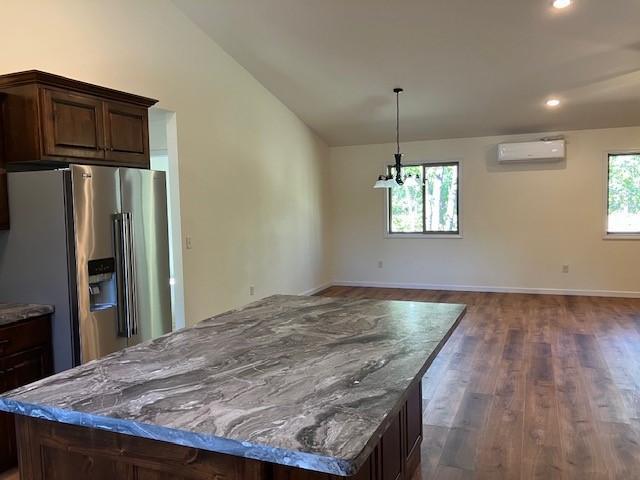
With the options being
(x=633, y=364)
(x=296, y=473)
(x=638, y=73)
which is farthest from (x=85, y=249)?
(x=638, y=73)

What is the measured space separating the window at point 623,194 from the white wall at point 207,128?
4468 millimetres

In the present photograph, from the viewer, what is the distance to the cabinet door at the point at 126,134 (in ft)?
10.8

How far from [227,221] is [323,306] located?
9.75 ft

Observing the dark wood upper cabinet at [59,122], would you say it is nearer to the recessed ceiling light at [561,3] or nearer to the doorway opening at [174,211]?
the doorway opening at [174,211]

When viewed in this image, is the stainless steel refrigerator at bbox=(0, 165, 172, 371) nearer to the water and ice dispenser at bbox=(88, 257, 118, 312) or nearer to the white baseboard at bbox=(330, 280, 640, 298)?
the water and ice dispenser at bbox=(88, 257, 118, 312)

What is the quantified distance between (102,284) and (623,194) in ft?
23.3

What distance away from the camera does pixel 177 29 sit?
14.8ft

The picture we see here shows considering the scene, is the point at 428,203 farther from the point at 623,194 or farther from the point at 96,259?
the point at 96,259

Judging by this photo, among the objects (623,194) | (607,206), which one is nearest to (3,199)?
(607,206)

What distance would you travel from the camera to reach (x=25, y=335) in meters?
2.66

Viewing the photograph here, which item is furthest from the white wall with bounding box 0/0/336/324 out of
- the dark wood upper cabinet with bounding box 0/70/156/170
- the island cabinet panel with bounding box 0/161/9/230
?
the island cabinet panel with bounding box 0/161/9/230

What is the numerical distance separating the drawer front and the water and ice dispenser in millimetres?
278

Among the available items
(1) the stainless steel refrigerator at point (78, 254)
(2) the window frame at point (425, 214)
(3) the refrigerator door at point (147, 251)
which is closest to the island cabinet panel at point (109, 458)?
(1) the stainless steel refrigerator at point (78, 254)

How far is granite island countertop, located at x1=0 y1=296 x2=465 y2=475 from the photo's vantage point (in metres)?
1.12
